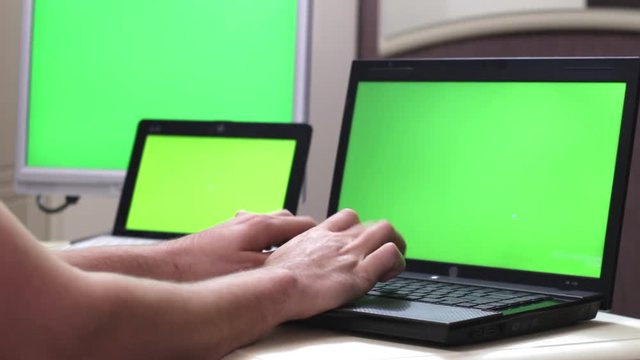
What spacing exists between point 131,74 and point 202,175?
0.29 meters

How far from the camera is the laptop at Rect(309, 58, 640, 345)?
954mm

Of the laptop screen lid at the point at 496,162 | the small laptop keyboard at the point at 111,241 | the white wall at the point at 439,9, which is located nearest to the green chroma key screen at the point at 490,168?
the laptop screen lid at the point at 496,162

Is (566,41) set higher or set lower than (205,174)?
higher

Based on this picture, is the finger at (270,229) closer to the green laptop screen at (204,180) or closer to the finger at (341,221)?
Result: the finger at (341,221)

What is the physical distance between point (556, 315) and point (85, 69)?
3.29 ft

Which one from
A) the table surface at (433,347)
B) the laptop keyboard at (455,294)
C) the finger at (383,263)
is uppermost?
the finger at (383,263)

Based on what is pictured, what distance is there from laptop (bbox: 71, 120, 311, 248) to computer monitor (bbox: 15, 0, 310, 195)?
0.14m

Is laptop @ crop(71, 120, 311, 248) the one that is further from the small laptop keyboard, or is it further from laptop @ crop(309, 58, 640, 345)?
Result: laptop @ crop(309, 58, 640, 345)

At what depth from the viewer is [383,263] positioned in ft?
3.00

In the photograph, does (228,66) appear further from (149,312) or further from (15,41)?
(149,312)

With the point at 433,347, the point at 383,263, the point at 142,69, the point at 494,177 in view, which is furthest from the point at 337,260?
the point at 142,69

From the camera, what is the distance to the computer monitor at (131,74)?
1563mm

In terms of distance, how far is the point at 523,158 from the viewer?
1.05m

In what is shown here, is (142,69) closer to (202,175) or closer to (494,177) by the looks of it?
(202,175)
